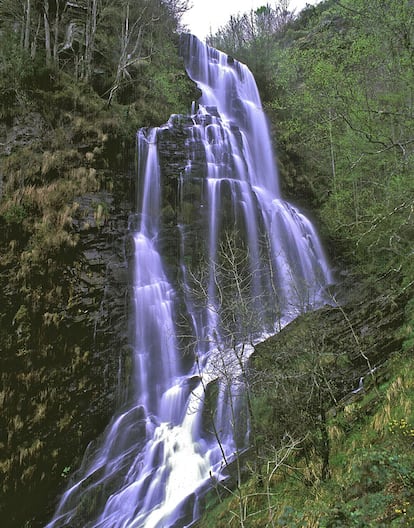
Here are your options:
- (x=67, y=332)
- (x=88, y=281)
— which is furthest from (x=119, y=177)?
(x=67, y=332)

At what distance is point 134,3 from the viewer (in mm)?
17219

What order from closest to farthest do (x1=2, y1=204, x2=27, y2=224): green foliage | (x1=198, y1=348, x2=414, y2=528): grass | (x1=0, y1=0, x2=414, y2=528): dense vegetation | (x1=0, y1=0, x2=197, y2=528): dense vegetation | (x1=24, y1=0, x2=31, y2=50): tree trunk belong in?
(x1=198, y1=348, x2=414, y2=528): grass < (x1=0, y1=0, x2=414, y2=528): dense vegetation < (x1=0, y1=0, x2=197, y2=528): dense vegetation < (x1=2, y1=204, x2=27, y2=224): green foliage < (x1=24, y1=0, x2=31, y2=50): tree trunk

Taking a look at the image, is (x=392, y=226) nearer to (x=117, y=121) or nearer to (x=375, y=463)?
(x=375, y=463)

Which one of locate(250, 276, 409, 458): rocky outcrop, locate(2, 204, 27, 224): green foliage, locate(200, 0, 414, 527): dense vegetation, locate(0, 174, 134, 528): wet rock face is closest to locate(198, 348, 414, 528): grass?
locate(200, 0, 414, 527): dense vegetation

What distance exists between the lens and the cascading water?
6957 mm

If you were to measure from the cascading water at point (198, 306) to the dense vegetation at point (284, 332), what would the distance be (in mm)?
843

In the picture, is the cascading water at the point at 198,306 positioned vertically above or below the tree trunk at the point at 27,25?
below

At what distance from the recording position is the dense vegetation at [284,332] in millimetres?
4863

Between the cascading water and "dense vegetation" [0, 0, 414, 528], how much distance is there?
33.2 inches

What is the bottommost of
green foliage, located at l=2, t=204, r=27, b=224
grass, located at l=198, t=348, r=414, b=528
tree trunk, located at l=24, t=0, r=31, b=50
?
grass, located at l=198, t=348, r=414, b=528

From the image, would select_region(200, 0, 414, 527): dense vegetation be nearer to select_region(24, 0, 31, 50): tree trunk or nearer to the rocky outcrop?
the rocky outcrop

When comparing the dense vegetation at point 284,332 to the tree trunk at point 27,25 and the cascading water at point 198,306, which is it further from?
the cascading water at point 198,306

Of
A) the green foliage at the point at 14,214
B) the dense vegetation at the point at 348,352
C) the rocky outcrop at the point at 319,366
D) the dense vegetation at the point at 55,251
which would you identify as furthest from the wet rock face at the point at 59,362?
the rocky outcrop at the point at 319,366

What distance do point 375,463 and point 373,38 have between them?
14590 mm
